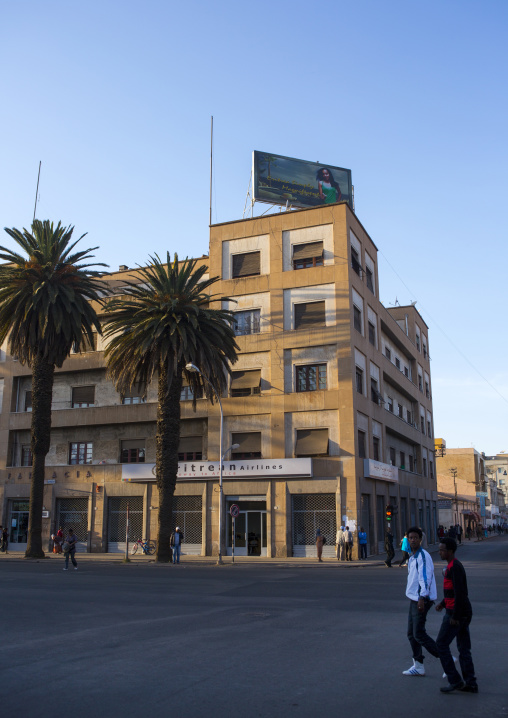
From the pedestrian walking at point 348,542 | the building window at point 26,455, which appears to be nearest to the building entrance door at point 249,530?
the pedestrian walking at point 348,542

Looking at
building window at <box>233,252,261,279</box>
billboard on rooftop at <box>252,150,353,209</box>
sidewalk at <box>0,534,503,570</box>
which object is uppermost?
billboard on rooftop at <box>252,150,353,209</box>

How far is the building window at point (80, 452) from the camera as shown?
1657 inches

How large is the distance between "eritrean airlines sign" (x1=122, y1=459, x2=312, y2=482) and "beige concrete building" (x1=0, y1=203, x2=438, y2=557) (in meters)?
0.08

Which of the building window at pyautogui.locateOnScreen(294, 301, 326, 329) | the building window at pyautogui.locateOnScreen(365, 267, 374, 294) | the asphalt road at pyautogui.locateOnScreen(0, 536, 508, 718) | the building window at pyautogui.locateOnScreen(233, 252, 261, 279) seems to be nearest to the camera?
the asphalt road at pyautogui.locateOnScreen(0, 536, 508, 718)

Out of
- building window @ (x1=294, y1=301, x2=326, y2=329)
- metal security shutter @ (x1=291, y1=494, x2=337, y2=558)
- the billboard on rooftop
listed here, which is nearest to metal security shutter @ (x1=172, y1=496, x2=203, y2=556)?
metal security shutter @ (x1=291, y1=494, x2=337, y2=558)

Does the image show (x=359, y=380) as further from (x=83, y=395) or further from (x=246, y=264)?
(x=83, y=395)

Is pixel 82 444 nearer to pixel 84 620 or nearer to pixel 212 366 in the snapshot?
pixel 212 366

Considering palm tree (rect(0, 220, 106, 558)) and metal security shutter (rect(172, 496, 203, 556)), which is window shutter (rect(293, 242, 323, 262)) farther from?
metal security shutter (rect(172, 496, 203, 556))

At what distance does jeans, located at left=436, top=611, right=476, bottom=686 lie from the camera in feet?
23.0

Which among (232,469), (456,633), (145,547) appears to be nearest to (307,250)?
(232,469)

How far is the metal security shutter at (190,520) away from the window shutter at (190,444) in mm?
2925

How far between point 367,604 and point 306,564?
16334 millimetres

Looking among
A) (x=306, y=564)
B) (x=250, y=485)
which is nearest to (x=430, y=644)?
(x=306, y=564)

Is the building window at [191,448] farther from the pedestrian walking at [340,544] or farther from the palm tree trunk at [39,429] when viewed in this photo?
the pedestrian walking at [340,544]
